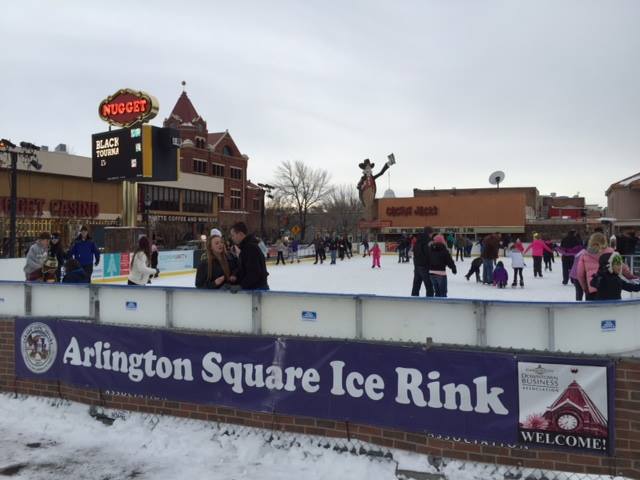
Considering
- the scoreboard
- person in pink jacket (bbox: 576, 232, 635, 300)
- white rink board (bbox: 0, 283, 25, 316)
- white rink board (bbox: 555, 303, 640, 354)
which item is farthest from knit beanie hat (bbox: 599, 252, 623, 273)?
the scoreboard

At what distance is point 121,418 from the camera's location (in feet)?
16.9

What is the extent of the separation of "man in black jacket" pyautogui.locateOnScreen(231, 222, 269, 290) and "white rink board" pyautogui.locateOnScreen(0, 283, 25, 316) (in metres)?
2.73

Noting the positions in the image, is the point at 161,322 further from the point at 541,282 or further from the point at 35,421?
the point at 541,282

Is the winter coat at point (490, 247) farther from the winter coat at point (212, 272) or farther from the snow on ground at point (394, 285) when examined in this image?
the winter coat at point (212, 272)

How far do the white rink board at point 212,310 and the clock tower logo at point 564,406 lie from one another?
239 centimetres

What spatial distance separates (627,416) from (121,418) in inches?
170

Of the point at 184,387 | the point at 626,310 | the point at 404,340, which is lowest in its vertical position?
the point at 184,387

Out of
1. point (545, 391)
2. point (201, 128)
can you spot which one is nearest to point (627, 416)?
point (545, 391)

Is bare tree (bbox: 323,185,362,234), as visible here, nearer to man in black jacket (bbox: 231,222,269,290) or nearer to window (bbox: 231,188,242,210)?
window (bbox: 231,188,242,210)

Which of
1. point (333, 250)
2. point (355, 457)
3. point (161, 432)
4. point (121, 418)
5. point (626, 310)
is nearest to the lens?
point (626, 310)

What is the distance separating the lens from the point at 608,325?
378cm

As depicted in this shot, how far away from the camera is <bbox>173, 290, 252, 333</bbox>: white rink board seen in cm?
490

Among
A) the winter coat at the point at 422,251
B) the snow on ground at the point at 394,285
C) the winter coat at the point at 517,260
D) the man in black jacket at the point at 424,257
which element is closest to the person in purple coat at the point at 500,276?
the snow on ground at the point at 394,285

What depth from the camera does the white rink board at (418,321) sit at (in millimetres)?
4082
